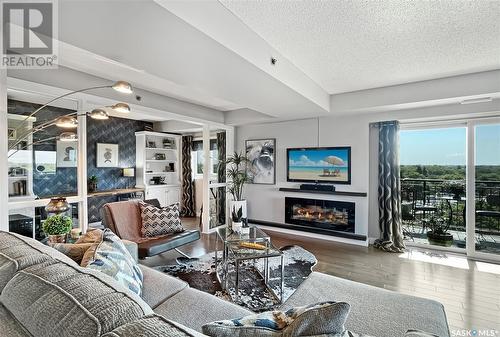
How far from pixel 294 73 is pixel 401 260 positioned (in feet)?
10.1

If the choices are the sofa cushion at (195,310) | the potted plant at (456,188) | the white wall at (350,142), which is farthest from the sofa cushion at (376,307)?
the potted plant at (456,188)

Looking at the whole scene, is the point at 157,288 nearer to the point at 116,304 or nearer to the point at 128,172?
the point at 116,304

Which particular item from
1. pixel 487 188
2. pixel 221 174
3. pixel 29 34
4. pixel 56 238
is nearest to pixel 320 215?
pixel 221 174

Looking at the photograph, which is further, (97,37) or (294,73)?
(294,73)

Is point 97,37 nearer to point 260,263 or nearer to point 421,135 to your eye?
point 260,263

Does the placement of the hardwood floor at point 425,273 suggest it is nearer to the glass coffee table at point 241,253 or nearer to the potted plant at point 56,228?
the glass coffee table at point 241,253

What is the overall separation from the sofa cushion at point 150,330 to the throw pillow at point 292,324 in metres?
0.22

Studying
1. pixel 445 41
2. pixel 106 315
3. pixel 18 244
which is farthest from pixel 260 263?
pixel 445 41

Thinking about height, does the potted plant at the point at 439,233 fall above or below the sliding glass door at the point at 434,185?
below

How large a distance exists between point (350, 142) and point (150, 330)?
4.53m

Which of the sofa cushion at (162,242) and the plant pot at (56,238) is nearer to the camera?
the plant pot at (56,238)

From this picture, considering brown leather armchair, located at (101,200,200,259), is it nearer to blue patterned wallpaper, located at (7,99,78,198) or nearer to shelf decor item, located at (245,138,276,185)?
blue patterned wallpaper, located at (7,99,78,198)

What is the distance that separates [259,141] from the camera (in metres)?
5.57

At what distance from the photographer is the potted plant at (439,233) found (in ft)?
13.4
